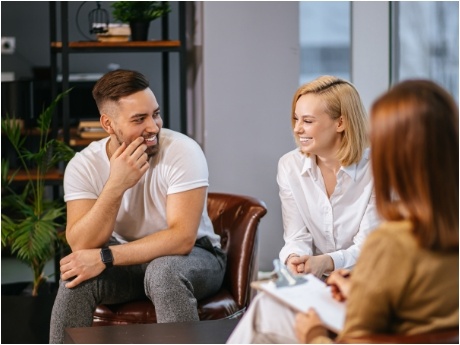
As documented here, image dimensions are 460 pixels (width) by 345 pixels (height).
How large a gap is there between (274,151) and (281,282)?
9.15ft

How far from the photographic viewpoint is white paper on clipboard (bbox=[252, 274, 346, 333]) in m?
1.89

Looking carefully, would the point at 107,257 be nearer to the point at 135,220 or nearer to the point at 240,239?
the point at 135,220

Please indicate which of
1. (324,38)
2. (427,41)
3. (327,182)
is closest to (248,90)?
(324,38)

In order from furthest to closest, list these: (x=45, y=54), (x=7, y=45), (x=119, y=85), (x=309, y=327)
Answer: (x=45, y=54)
(x=7, y=45)
(x=119, y=85)
(x=309, y=327)

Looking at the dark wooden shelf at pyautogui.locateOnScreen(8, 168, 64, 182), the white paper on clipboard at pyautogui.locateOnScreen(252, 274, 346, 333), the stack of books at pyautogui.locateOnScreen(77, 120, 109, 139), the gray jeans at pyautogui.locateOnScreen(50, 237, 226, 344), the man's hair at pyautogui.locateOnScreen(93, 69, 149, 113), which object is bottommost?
the gray jeans at pyautogui.locateOnScreen(50, 237, 226, 344)

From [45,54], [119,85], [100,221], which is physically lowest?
[100,221]

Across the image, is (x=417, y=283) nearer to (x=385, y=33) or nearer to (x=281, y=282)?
(x=281, y=282)

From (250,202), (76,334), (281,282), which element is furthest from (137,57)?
(281,282)

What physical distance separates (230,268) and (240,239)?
120 millimetres

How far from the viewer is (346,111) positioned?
311 centimetres

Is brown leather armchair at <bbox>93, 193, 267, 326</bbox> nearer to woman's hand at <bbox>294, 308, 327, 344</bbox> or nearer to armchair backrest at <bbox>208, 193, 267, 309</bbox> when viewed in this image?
armchair backrest at <bbox>208, 193, 267, 309</bbox>

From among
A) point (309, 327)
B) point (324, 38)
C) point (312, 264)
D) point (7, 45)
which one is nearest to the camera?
point (309, 327)

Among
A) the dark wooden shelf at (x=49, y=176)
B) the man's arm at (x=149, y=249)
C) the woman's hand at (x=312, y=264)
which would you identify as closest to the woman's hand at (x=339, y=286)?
the woman's hand at (x=312, y=264)

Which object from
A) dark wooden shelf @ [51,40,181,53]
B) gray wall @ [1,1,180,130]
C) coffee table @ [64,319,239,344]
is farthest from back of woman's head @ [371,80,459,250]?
gray wall @ [1,1,180,130]
